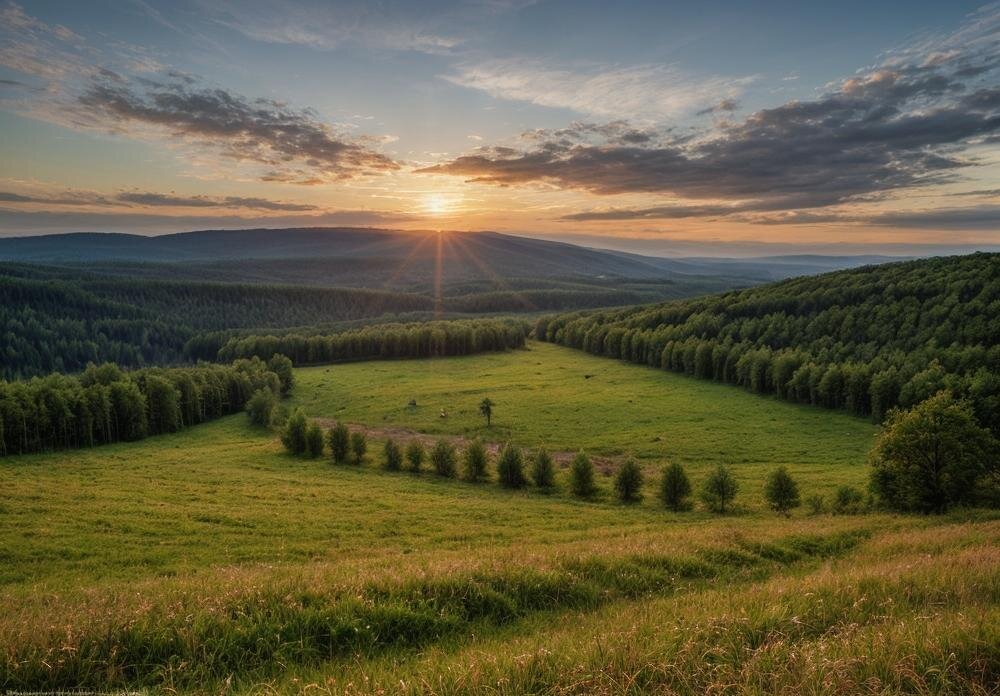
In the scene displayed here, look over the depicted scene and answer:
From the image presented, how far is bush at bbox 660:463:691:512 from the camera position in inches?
1912

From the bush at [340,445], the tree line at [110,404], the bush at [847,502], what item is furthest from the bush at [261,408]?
the bush at [847,502]

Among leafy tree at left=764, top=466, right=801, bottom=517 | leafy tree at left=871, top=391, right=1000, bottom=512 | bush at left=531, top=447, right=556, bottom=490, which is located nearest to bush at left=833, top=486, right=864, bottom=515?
leafy tree at left=871, top=391, right=1000, bottom=512

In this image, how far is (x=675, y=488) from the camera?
48.8 m

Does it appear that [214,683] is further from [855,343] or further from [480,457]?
[855,343]

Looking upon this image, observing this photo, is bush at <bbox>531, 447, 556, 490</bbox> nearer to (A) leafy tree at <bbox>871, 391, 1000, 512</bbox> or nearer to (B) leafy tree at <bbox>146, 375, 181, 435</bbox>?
(A) leafy tree at <bbox>871, 391, 1000, 512</bbox>

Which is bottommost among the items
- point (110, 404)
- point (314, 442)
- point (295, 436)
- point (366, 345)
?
point (314, 442)

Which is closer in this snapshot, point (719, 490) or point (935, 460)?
point (935, 460)

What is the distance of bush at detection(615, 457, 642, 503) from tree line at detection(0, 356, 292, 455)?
251 feet

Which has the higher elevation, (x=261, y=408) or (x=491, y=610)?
(x=491, y=610)

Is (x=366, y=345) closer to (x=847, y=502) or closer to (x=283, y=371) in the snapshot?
(x=283, y=371)

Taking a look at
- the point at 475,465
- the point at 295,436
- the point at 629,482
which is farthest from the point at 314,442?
the point at 629,482

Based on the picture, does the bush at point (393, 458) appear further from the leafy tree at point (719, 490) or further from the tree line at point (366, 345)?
the tree line at point (366, 345)

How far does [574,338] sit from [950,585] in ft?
572

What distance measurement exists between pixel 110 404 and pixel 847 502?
95887 mm
